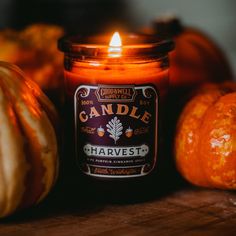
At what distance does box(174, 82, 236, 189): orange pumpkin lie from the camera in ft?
2.41

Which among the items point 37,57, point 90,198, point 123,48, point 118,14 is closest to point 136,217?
point 90,198

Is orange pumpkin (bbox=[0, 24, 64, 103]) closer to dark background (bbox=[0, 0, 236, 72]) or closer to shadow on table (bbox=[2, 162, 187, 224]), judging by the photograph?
shadow on table (bbox=[2, 162, 187, 224])

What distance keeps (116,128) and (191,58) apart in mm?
336

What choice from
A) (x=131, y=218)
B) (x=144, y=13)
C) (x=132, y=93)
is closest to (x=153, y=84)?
(x=132, y=93)

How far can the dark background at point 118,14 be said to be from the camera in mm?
1786

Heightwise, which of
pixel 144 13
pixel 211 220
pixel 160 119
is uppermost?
pixel 144 13

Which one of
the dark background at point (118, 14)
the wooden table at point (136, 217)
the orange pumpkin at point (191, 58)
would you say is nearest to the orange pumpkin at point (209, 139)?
the wooden table at point (136, 217)

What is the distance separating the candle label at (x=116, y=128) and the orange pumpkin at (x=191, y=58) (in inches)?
9.2

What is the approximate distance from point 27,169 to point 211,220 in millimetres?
232

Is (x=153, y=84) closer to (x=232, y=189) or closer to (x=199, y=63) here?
(x=232, y=189)

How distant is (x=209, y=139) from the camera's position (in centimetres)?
75

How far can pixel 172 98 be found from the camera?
923 mm

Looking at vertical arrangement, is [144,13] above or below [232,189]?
above

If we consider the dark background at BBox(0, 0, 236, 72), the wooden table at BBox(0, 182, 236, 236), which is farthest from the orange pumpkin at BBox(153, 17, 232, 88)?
the dark background at BBox(0, 0, 236, 72)
